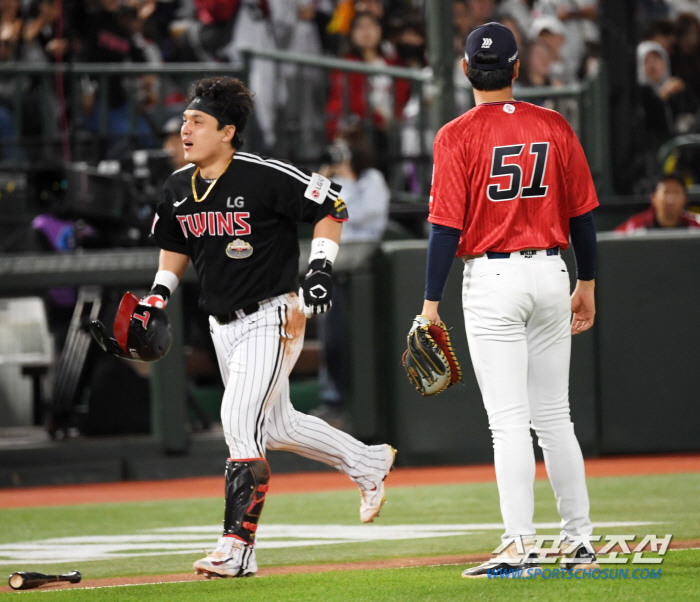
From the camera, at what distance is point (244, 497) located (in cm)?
469

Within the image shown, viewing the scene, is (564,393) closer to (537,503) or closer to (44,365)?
(537,503)

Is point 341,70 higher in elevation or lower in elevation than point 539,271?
higher

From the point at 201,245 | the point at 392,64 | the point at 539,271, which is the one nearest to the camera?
the point at 539,271

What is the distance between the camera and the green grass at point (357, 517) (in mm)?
5180

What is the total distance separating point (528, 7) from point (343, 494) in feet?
26.8

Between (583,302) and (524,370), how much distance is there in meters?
0.51

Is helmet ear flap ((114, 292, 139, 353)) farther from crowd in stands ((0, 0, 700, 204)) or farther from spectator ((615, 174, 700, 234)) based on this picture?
spectator ((615, 174, 700, 234))

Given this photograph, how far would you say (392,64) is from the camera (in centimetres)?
1329

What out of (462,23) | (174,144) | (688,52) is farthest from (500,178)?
(688,52)

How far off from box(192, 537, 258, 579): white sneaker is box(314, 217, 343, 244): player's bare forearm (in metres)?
1.29

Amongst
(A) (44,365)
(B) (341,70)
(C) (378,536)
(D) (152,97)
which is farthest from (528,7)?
(C) (378,536)

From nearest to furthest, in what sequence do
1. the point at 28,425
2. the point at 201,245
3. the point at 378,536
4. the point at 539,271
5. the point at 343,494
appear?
1. the point at 539,271
2. the point at 201,245
3. the point at 378,536
4. the point at 343,494
5. the point at 28,425

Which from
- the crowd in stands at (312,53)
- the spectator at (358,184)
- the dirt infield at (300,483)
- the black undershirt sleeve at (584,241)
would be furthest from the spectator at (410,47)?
the black undershirt sleeve at (584,241)

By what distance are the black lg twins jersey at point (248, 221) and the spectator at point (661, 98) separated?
849 centimetres
